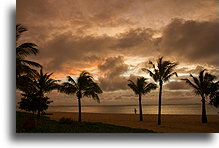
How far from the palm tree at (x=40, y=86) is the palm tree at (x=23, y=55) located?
0.20m

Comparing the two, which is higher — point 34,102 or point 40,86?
point 40,86

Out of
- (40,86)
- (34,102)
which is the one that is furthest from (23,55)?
(34,102)

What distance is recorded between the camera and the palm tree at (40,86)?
6.25 metres

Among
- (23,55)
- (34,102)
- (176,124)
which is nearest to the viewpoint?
(23,55)

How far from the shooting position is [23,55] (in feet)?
20.4

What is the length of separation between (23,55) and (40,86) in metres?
1.52

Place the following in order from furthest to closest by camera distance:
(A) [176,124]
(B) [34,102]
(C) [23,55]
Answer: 1. (A) [176,124]
2. (B) [34,102]
3. (C) [23,55]

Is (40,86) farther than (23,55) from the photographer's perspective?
Yes

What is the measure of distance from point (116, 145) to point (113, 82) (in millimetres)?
1886

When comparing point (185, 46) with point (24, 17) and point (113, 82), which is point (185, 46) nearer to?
point (113, 82)

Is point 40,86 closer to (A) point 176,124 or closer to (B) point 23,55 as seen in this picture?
(B) point 23,55

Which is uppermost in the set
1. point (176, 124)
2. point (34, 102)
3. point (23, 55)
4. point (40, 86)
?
point (23, 55)

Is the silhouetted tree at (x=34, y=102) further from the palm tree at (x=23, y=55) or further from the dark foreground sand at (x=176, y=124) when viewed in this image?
the dark foreground sand at (x=176, y=124)

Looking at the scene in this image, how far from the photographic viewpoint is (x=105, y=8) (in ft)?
22.0
